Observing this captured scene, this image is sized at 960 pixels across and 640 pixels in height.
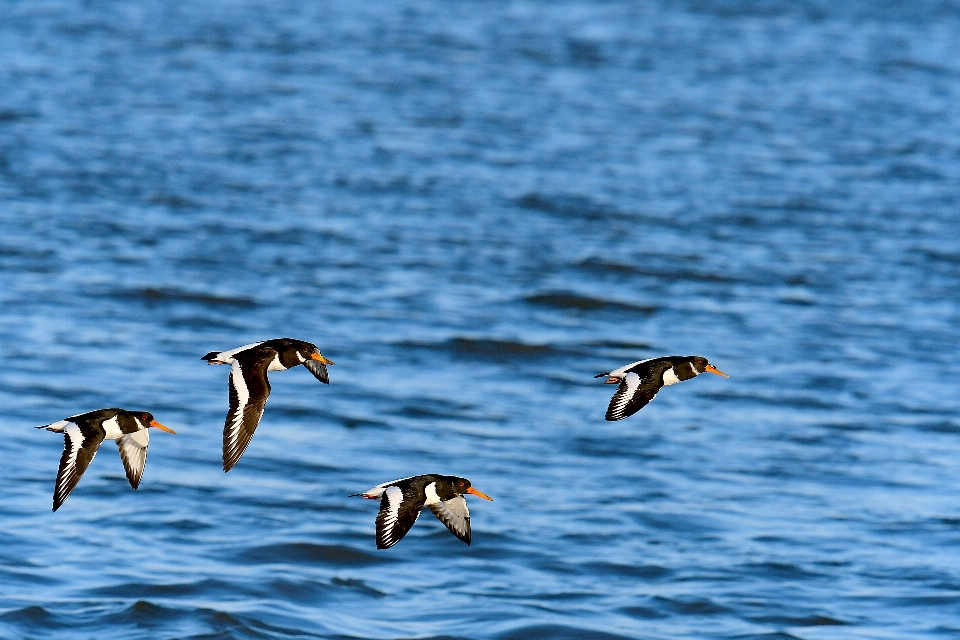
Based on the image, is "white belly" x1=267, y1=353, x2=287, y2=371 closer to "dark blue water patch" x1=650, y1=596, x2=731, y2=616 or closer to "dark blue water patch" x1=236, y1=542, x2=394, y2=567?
"dark blue water patch" x1=236, y1=542, x2=394, y2=567

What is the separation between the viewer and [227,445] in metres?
8.86

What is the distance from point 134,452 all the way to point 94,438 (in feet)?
1.82

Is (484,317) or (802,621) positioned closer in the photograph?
(802,621)

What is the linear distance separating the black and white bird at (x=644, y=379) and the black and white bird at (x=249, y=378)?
1713 mm

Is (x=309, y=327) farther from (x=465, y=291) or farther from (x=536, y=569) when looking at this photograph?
(x=536, y=569)

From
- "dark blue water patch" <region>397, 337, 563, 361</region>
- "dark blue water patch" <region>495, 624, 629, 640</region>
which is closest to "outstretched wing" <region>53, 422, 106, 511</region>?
"dark blue water patch" <region>495, 624, 629, 640</region>

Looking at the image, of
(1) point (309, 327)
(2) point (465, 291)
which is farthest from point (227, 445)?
(2) point (465, 291)

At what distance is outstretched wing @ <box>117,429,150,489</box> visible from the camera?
9.91 m

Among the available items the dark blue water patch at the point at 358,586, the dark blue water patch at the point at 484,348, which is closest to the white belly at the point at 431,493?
the dark blue water patch at the point at 358,586

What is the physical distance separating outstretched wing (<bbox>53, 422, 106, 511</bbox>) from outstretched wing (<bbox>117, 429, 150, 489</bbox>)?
41cm

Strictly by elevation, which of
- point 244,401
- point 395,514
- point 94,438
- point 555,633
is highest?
point 244,401

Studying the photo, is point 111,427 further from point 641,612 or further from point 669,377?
point 641,612

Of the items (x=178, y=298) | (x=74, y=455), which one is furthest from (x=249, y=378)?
(x=178, y=298)

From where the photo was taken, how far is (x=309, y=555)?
15727 mm
